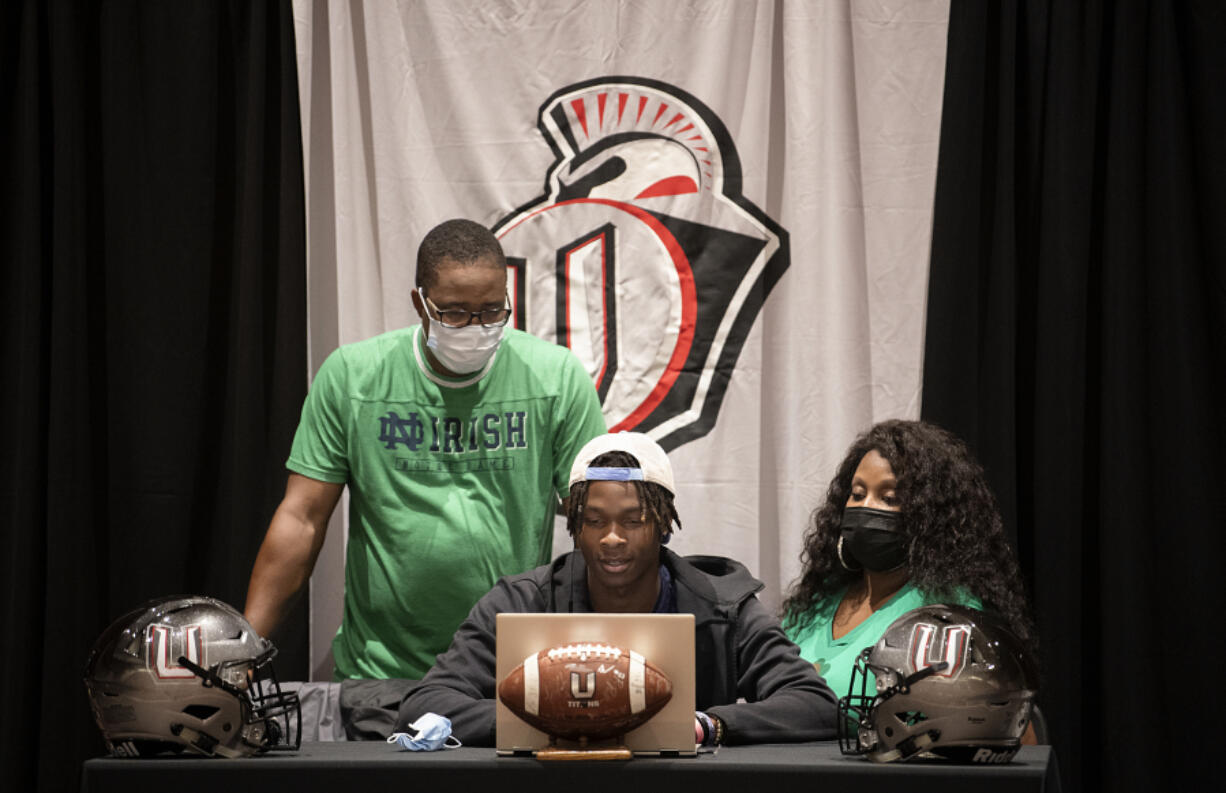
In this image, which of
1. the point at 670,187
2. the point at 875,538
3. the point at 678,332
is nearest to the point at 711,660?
the point at 875,538

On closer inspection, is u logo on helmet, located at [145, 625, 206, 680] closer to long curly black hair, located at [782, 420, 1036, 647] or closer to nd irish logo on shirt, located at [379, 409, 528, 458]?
nd irish logo on shirt, located at [379, 409, 528, 458]

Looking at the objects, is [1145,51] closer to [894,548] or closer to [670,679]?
[894,548]

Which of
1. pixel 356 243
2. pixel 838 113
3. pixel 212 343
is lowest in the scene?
pixel 212 343

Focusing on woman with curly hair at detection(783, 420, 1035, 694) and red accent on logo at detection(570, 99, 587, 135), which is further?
red accent on logo at detection(570, 99, 587, 135)

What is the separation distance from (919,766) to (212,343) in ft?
8.80

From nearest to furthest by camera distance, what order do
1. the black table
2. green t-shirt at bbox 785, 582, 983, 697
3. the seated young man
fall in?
the black table, the seated young man, green t-shirt at bbox 785, 582, 983, 697

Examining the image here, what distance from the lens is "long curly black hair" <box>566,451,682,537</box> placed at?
2.61 meters

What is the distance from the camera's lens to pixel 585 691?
208 cm

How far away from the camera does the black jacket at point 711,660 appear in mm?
2393

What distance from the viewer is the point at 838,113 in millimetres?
3920

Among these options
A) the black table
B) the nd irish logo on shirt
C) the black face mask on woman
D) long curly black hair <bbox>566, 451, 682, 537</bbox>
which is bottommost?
the black table

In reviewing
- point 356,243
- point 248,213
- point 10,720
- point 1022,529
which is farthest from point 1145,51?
point 10,720

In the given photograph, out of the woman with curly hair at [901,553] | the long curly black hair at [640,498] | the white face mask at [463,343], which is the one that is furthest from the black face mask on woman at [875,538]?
the white face mask at [463,343]

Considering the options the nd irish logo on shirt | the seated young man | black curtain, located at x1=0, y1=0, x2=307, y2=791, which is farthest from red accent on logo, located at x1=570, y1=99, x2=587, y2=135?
the seated young man
